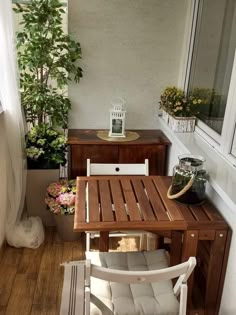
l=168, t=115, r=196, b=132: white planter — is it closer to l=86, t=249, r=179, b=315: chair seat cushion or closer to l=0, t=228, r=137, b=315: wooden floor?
l=0, t=228, r=137, b=315: wooden floor

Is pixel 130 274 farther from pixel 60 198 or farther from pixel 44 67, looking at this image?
pixel 44 67

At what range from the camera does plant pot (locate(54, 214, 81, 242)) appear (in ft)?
7.72

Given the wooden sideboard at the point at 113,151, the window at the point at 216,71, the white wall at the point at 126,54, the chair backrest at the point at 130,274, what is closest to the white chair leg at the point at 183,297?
the chair backrest at the point at 130,274

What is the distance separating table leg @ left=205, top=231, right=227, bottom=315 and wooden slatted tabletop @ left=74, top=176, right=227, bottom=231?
0.08 m

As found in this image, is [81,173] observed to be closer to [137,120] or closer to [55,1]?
[137,120]

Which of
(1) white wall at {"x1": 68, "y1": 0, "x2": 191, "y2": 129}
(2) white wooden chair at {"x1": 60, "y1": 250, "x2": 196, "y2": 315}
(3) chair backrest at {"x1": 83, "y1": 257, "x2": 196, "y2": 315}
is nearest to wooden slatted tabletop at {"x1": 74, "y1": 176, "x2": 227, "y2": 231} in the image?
(2) white wooden chair at {"x1": 60, "y1": 250, "x2": 196, "y2": 315}

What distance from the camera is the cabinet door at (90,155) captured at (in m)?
2.45

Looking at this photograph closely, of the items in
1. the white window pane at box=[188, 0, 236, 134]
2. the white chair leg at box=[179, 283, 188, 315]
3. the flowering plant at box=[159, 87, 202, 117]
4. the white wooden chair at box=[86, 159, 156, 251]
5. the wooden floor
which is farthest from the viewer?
the flowering plant at box=[159, 87, 202, 117]

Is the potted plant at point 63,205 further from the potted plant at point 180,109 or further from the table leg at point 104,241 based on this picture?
the potted plant at point 180,109

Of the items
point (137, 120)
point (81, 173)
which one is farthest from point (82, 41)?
point (81, 173)

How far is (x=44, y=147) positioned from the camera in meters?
2.41

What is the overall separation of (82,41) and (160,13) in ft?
2.19

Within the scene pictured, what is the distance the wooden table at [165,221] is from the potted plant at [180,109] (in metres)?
0.69

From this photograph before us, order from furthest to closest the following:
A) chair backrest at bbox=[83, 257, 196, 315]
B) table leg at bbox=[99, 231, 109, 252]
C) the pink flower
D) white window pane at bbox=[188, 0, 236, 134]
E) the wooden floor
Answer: the pink flower, white window pane at bbox=[188, 0, 236, 134], the wooden floor, table leg at bbox=[99, 231, 109, 252], chair backrest at bbox=[83, 257, 196, 315]
